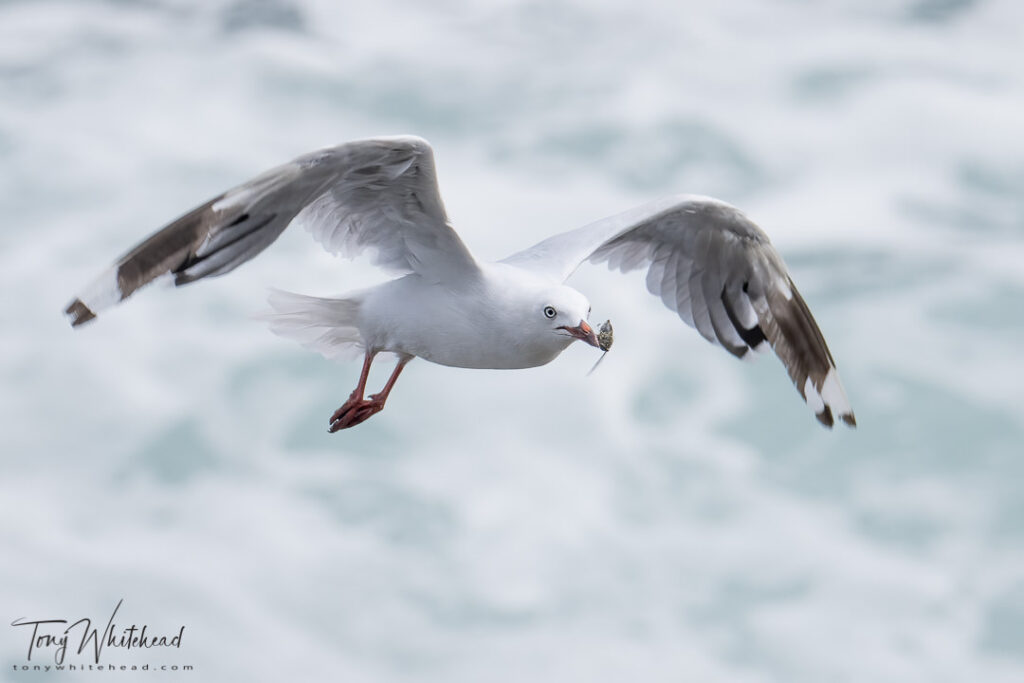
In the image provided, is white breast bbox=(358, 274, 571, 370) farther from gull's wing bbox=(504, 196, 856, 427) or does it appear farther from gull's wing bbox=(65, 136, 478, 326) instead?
gull's wing bbox=(504, 196, 856, 427)

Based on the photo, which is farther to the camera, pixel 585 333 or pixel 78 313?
pixel 585 333

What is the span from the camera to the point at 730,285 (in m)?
7.28

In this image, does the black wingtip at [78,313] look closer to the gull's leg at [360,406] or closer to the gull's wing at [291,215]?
the gull's wing at [291,215]

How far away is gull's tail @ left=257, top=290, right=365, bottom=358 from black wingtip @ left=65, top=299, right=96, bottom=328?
4.91 feet

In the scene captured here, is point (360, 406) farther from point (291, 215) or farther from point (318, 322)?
point (291, 215)

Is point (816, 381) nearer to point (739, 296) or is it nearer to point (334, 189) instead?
point (739, 296)

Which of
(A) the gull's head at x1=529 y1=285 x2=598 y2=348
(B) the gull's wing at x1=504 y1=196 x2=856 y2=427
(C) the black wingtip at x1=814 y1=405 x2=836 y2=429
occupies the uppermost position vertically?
(B) the gull's wing at x1=504 y1=196 x2=856 y2=427

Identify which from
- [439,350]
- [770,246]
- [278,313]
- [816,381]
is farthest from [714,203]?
[278,313]

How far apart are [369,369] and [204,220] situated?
144cm

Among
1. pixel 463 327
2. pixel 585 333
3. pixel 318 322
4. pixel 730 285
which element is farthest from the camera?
pixel 730 285

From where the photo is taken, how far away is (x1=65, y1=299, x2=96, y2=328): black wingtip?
5.02m

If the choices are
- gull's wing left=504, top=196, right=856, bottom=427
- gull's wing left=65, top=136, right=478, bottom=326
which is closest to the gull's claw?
gull's wing left=65, top=136, right=478, bottom=326

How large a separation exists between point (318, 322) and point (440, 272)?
78cm

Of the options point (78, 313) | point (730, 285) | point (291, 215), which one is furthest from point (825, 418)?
point (78, 313)
